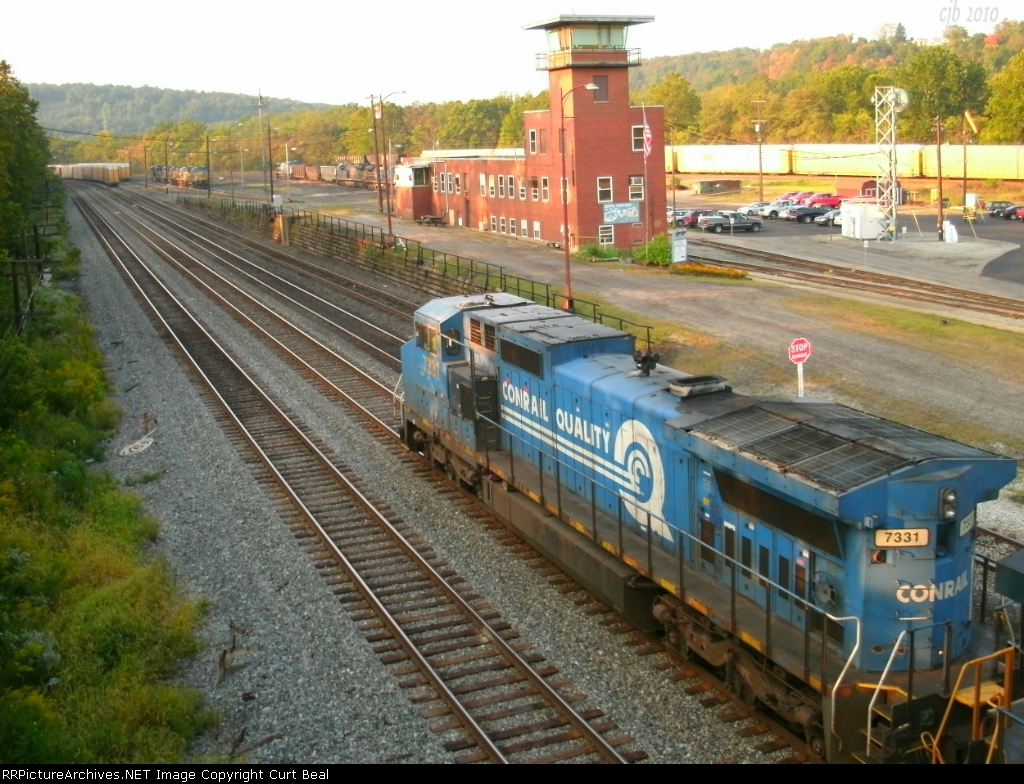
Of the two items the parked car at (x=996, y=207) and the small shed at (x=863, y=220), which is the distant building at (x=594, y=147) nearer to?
the small shed at (x=863, y=220)

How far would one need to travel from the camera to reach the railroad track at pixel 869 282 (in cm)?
3756

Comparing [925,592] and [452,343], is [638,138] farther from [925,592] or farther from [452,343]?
[925,592]

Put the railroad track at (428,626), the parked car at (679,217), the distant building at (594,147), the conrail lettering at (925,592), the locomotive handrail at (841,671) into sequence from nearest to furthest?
1. the locomotive handrail at (841,671)
2. the conrail lettering at (925,592)
3. the railroad track at (428,626)
4. the distant building at (594,147)
5. the parked car at (679,217)

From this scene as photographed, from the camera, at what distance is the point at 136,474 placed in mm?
21297

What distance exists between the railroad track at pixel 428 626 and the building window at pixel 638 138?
3514cm

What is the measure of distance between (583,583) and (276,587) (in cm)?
478

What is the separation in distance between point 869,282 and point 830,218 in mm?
27528

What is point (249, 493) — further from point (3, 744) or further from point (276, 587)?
point (3, 744)

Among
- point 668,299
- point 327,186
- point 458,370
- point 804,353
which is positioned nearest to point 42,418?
point 458,370

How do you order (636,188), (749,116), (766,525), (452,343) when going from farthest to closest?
(749,116) < (636,188) < (452,343) < (766,525)

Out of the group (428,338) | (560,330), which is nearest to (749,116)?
(428,338)

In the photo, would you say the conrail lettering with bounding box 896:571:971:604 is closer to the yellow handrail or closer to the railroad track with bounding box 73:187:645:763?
the yellow handrail

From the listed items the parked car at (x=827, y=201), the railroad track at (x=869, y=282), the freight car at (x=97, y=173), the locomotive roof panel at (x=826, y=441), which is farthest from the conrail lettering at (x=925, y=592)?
the freight car at (x=97, y=173)

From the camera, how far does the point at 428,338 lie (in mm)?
19891
